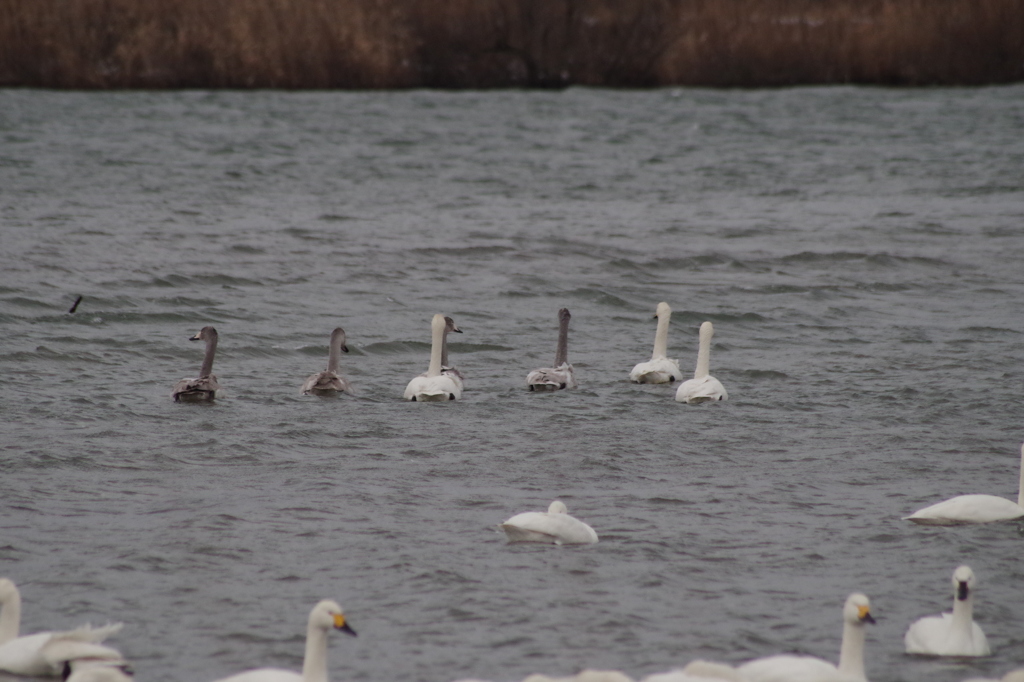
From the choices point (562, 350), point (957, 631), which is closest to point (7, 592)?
point (957, 631)

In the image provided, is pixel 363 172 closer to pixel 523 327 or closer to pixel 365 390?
pixel 523 327

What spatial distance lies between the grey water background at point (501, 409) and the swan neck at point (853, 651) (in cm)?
29

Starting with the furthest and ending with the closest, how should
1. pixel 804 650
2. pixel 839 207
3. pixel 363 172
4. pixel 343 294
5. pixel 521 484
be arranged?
pixel 363 172 → pixel 839 207 → pixel 343 294 → pixel 521 484 → pixel 804 650

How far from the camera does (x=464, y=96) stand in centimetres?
4769

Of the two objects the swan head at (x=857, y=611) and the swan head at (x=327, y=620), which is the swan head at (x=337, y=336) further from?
the swan head at (x=857, y=611)

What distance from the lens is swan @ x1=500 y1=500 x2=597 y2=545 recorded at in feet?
27.8

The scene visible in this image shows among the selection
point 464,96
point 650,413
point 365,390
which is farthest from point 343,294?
point 464,96

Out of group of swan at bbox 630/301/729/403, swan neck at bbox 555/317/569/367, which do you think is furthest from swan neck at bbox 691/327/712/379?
swan neck at bbox 555/317/569/367

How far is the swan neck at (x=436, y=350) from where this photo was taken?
44.2ft

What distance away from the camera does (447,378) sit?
42.9ft

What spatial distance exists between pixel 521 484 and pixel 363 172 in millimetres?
20261

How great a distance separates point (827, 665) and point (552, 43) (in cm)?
4507

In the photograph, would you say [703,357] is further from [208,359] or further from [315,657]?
[315,657]

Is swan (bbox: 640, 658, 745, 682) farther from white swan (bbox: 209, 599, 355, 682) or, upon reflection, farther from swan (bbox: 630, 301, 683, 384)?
swan (bbox: 630, 301, 683, 384)
